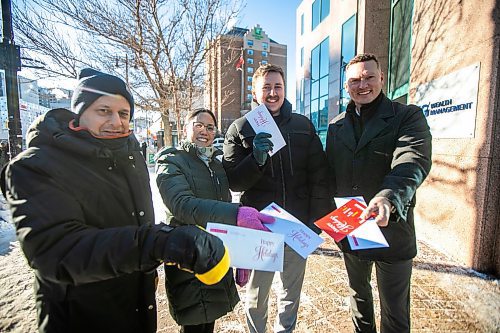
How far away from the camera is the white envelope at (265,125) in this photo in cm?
201

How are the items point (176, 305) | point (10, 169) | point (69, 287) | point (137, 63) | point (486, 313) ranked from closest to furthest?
1. point (10, 169)
2. point (69, 287)
3. point (176, 305)
4. point (486, 313)
5. point (137, 63)

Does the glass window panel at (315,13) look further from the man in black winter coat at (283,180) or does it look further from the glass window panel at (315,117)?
the man in black winter coat at (283,180)

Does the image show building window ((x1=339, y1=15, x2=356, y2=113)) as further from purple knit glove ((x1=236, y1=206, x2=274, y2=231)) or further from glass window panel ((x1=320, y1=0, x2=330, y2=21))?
purple knit glove ((x1=236, y1=206, x2=274, y2=231))

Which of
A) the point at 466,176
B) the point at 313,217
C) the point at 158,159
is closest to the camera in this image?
the point at 158,159

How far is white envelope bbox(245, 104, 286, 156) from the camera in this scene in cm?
201

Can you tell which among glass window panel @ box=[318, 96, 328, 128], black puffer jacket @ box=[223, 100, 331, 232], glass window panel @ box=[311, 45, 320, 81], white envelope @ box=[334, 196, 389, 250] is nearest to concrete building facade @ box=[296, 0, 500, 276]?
black puffer jacket @ box=[223, 100, 331, 232]

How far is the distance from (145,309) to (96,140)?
0.94 m

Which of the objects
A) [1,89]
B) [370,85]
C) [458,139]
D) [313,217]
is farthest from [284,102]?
[1,89]

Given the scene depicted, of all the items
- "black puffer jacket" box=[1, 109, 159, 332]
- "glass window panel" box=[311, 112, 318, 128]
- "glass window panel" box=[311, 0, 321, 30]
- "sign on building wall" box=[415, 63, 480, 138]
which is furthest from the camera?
"glass window panel" box=[311, 112, 318, 128]

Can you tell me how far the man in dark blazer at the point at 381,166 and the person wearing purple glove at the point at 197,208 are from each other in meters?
0.85

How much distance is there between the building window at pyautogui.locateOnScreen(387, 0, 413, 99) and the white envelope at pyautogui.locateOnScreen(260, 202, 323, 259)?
17.9 feet

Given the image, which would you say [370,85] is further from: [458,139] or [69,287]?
[458,139]

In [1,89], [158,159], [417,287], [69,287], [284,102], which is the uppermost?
[1,89]

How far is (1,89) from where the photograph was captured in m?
25.9
